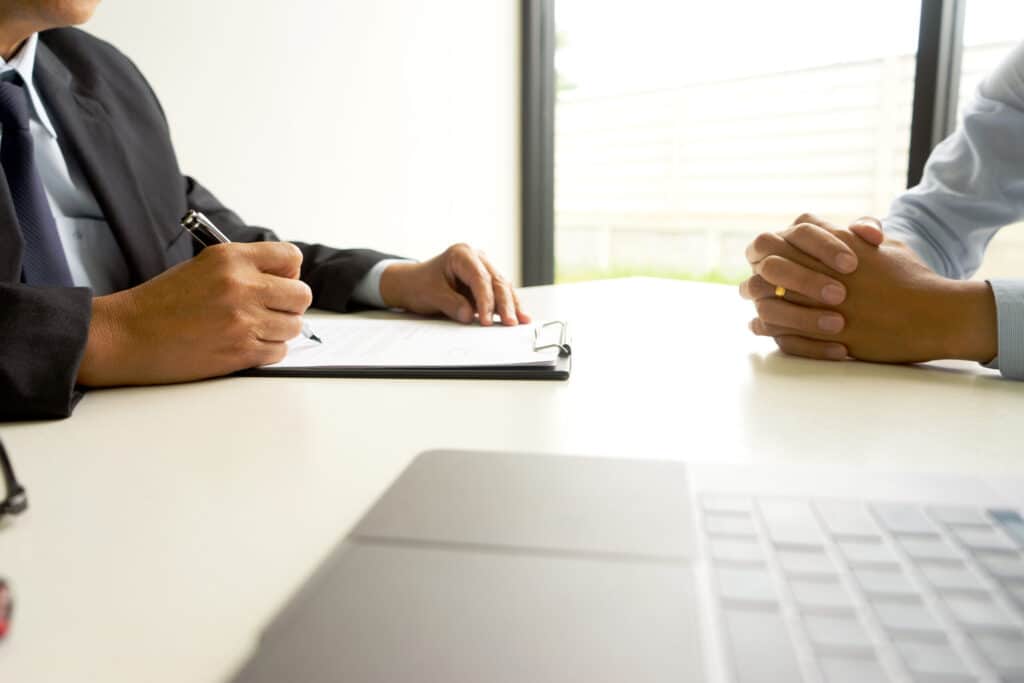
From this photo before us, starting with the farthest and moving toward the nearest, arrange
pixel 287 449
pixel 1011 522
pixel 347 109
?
1. pixel 347 109
2. pixel 287 449
3. pixel 1011 522

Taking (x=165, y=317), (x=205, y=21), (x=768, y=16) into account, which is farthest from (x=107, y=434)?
(x=768, y=16)

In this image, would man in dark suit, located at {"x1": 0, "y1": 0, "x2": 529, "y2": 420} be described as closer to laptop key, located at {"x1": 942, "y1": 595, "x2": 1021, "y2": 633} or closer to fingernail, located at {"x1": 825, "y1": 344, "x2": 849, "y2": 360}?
fingernail, located at {"x1": 825, "y1": 344, "x2": 849, "y2": 360}

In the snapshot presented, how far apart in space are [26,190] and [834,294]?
2.85ft

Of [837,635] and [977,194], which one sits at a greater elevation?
[977,194]

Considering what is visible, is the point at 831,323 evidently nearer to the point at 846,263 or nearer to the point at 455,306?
the point at 846,263

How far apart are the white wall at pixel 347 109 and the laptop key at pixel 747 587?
1.58 m

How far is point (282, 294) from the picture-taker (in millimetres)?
695

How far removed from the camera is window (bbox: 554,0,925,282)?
245cm

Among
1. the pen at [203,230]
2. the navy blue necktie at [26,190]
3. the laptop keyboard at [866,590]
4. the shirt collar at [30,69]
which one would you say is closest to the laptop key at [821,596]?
the laptop keyboard at [866,590]

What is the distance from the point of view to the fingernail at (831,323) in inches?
28.2

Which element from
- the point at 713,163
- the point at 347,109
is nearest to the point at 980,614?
the point at 347,109

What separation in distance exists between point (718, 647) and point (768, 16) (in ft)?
9.05

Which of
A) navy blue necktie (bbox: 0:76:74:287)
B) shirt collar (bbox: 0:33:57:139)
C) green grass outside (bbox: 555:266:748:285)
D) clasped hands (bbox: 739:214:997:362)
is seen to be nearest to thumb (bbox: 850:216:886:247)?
clasped hands (bbox: 739:214:997:362)

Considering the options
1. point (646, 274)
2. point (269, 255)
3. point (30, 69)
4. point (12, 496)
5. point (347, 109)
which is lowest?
point (646, 274)
